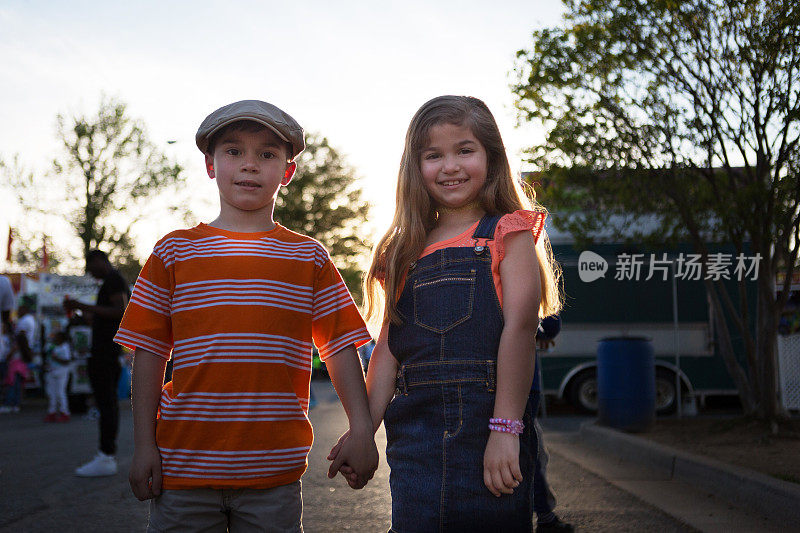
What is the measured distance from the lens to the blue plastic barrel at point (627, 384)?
9555mm

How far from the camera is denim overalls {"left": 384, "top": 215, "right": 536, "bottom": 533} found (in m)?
2.16

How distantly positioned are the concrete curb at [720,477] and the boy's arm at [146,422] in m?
4.15

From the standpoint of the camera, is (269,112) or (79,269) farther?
(79,269)

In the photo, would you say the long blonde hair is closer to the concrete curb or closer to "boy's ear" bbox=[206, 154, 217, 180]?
"boy's ear" bbox=[206, 154, 217, 180]

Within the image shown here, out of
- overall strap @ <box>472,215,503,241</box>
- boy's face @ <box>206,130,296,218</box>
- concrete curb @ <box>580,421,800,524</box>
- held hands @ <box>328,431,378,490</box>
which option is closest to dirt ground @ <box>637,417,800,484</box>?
concrete curb @ <box>580,421,800,524</box>

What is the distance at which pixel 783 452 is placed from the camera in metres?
7.02

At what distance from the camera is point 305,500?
18.4 ft

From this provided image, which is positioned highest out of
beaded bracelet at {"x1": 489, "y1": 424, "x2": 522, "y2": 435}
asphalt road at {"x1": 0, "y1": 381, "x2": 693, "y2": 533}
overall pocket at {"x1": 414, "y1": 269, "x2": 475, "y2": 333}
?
overall pocket at {"x1": 414, "y1": 269, "x2": 475, "y2": 333}

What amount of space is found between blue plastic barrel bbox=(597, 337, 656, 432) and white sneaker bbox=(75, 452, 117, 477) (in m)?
5.77

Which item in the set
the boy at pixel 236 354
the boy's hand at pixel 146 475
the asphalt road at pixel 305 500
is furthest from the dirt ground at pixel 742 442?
the boy's hand at pixel 146 475

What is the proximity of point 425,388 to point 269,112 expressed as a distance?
0.94 meters

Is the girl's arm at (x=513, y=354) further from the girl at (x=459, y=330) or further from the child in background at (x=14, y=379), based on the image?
the child in background at (x=14, y=379)

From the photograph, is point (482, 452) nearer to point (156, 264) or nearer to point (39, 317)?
point (156, 264)

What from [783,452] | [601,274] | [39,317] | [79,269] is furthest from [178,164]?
[783,452]
